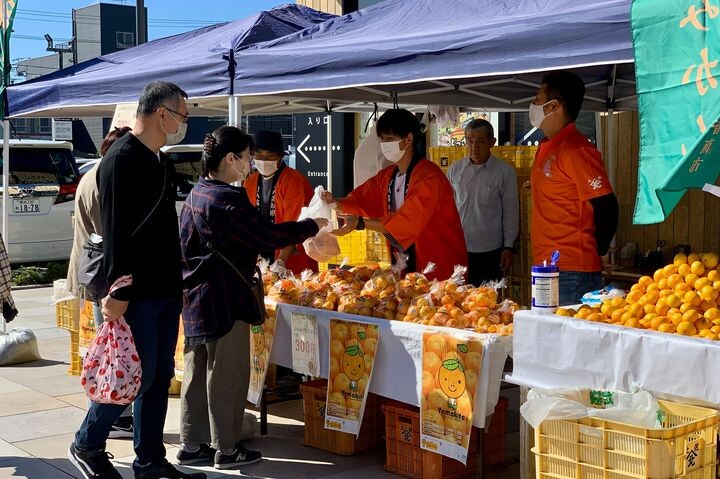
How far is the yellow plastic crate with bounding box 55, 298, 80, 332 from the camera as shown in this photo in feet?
26.4

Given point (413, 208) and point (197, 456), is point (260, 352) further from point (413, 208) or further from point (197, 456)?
point (413, 208)

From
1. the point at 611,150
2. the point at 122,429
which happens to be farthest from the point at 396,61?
the point at 611,150

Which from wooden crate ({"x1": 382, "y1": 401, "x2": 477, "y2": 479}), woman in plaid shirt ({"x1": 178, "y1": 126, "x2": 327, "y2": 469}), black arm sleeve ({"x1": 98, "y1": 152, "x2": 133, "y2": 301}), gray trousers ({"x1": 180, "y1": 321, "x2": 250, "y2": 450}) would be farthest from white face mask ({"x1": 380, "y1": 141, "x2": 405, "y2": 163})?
black arm sleeve ({"x1": 98, "y1": 152, "x2": 133, "y2": 301})

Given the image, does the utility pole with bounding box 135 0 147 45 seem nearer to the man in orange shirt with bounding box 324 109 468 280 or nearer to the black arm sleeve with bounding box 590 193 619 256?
the man in orange shirt with bounding box 324 109 468 280

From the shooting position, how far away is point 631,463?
3.49 meters

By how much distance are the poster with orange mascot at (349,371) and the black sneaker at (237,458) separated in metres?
0.51

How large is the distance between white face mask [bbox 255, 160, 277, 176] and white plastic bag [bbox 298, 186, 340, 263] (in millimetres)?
975

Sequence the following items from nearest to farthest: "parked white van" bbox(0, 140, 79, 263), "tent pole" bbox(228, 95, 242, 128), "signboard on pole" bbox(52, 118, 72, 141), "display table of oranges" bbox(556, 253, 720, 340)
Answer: "display table of oranges" bbox(556, 253, 720, 340), "tent pole" bbox(228, 95, 242, 128), "parked white van" bbox(0, 140, 79, 263), "signboard on pole" bbox(52, 118, 72, 141)

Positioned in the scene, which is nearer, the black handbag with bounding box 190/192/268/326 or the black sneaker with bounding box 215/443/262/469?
the black handbag with bounding box 190/192/268/326

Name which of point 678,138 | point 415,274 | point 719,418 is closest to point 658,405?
point 719,418

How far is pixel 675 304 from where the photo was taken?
3.97 m

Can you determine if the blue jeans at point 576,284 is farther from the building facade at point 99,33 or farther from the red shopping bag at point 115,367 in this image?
the building facade at point 99,33

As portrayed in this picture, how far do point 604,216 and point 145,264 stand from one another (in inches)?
99.3

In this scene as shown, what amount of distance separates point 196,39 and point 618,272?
4.05 m
